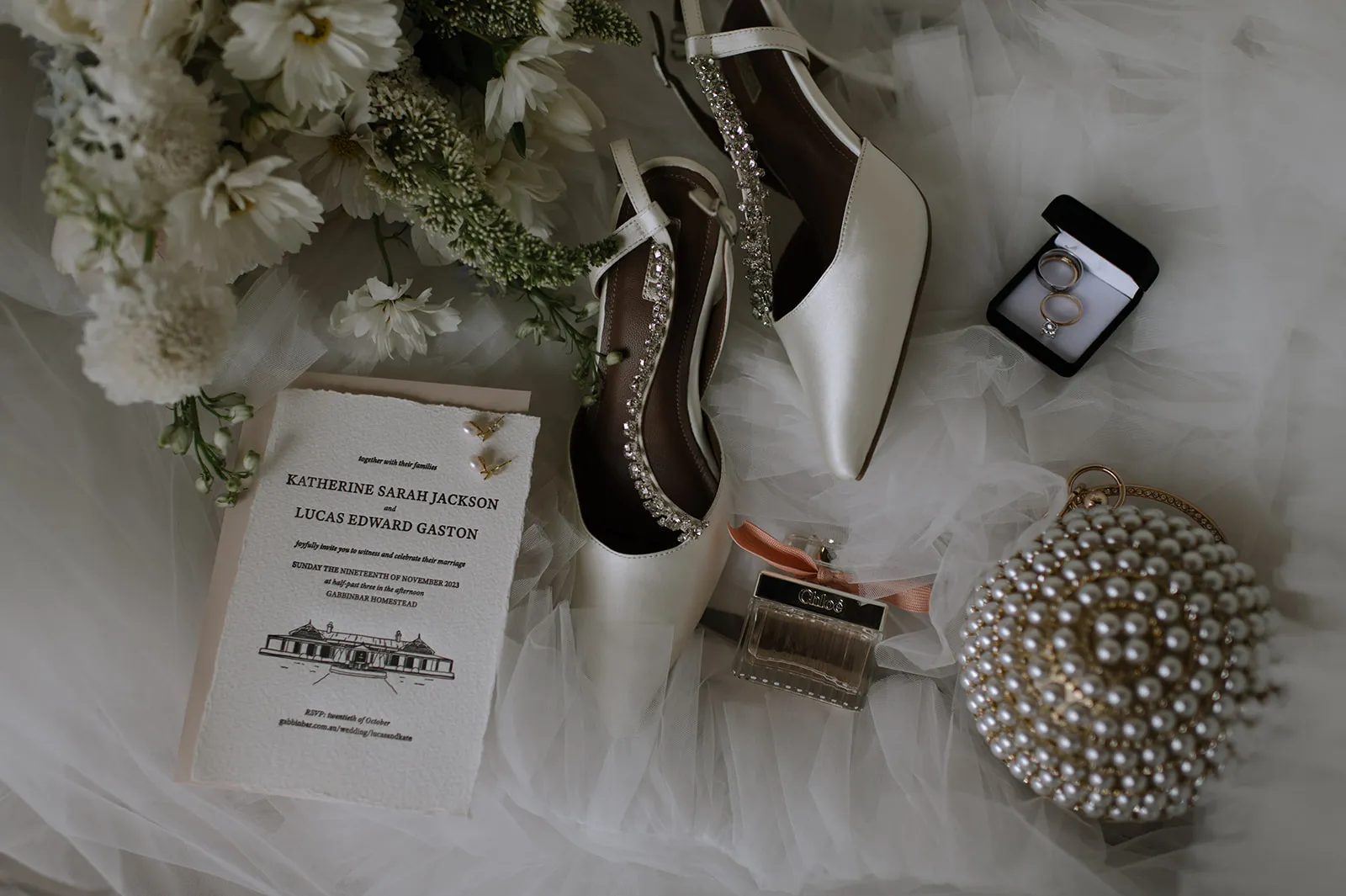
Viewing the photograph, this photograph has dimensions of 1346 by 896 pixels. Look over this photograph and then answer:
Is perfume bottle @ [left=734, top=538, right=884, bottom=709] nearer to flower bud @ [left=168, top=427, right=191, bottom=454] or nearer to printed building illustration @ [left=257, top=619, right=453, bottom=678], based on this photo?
printed building illustration @ [left=257, top=619, right=453, bottom=678]

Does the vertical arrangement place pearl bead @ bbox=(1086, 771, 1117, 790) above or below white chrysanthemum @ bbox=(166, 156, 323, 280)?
below

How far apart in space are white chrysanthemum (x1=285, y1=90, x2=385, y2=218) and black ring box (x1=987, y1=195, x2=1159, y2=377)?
23.4 inches

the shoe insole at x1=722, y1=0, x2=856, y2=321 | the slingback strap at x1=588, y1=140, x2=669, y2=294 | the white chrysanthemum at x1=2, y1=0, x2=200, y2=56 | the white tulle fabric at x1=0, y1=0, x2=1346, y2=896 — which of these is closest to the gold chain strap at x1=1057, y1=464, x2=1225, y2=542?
the white tulle fabric at x1=0, y1=0, x2=1346, y2=896

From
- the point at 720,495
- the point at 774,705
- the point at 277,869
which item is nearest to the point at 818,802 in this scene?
the point at 774,705

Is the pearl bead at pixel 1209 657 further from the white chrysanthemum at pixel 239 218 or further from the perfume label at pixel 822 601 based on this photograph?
the white chrysanthemum at pixel 239 218

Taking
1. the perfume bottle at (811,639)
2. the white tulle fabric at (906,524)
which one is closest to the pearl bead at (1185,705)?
the white tulle fabric at (906,524)

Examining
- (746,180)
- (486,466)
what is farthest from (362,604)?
(746,180)

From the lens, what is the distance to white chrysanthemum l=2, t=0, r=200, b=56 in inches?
18.9

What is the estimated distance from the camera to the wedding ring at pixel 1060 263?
82 cm

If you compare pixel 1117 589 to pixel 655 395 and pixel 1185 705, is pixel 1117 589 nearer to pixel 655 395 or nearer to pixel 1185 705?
pixel 1185 705

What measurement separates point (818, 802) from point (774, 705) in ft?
0.35

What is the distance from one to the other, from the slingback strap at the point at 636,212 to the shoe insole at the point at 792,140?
5.4 inches

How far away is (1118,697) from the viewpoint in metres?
0.57

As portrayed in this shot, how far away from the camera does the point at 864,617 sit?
0.80 metres
